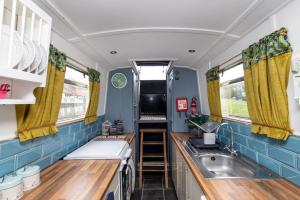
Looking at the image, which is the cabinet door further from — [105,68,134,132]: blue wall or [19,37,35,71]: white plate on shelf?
[105,68,134,132]: blue wall

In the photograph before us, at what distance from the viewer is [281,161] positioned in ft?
4.13

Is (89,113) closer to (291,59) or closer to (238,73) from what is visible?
(238,73)

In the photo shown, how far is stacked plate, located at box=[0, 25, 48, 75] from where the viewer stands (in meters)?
0.81

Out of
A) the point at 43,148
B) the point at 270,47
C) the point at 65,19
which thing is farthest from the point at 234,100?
the point at 43,148

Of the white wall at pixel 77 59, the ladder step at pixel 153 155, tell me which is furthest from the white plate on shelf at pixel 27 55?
the ladder step at pixel 153 155

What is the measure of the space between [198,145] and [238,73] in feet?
3.18

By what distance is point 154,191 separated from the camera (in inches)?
116

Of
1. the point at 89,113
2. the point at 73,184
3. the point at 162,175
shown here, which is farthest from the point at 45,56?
the point at 162,175

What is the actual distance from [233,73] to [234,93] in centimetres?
25

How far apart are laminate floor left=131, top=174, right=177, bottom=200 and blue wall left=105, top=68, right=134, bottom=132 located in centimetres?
105

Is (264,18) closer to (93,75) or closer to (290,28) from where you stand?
(290,28)

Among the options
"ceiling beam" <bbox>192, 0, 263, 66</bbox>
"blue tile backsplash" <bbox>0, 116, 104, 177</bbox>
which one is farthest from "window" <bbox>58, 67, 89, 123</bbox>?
"ceiling beam" <bbox>192, 0, 263, 66</bbox>

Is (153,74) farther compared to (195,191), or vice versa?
(153,74)

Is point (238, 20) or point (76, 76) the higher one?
point (238, 20)
